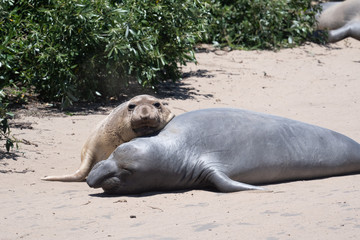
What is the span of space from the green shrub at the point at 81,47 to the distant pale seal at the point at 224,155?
3.07m

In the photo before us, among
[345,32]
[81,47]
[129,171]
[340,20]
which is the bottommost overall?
[129,171]

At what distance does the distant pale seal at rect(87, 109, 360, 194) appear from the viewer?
4.40 m

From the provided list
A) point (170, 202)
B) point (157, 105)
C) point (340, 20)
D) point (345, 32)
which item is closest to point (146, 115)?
point (157, 105)

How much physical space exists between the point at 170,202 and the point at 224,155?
2.39ft

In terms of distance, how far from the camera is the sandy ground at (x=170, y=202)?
10.9 feet

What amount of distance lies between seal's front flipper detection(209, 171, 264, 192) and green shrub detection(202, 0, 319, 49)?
7257 mm

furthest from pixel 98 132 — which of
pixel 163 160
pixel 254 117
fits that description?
pixel 254 117

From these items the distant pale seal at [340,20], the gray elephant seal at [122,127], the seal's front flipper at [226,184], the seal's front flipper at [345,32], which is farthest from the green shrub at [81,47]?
the distant pale seal at [340,20]

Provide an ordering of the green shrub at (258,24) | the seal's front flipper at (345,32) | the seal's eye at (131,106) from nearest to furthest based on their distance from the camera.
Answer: the seal's eye at (131,106) → the green shrub at (258,24) → the seal's front flipper at (345,32)

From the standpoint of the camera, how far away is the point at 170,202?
4.16 m

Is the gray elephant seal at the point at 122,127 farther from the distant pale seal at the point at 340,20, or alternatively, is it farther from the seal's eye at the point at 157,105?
the distant pale seal at the point at 340,20

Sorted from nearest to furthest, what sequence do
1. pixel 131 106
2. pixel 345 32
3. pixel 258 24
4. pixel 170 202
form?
pixel 170 202 → pixel 131 106 → pixel 258 24 → pixel 345 32

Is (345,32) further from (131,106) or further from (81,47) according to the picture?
(131,106)

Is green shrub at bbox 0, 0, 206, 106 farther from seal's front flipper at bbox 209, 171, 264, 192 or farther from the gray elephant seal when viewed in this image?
seal's front flipper at bbox 209, 171, 264, 192
